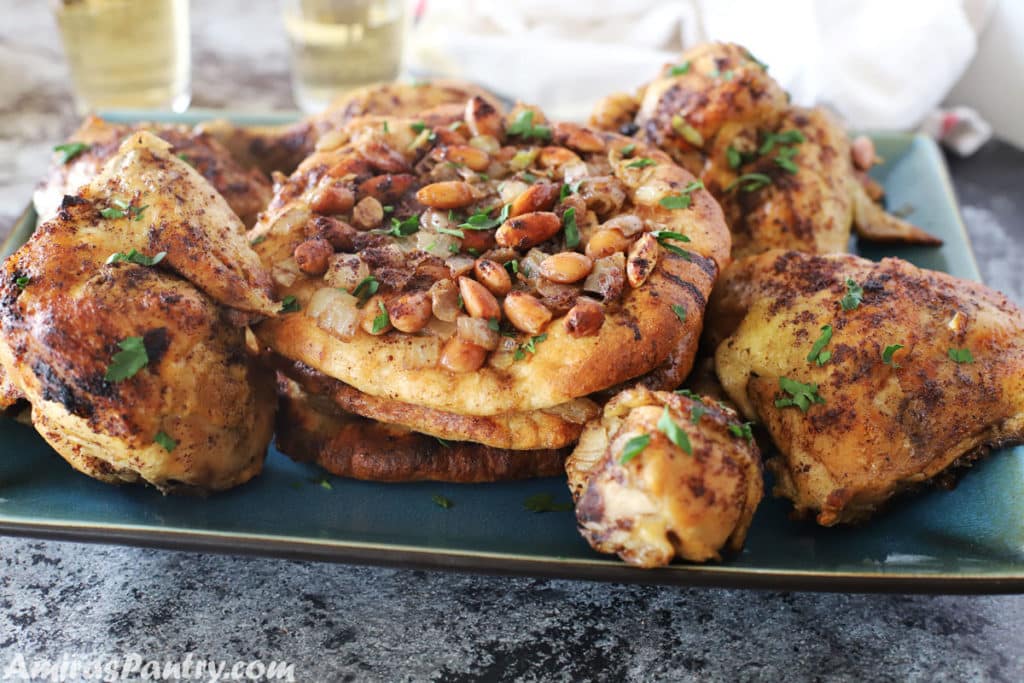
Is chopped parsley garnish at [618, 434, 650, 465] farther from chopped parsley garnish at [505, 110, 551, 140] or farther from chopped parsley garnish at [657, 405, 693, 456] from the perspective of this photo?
chopped parsley garnish at [505, 110, 551, 140]

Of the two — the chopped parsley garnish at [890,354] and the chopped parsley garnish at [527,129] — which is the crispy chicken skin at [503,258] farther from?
the chopped parsley garnish at [890,354]

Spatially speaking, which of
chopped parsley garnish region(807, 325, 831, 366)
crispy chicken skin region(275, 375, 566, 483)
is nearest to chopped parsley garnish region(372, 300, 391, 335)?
crispy chicken skin region(275, 375, 566, 483)

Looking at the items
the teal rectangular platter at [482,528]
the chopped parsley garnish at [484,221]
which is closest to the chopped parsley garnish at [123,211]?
the teal rectangular platter at [482,528]

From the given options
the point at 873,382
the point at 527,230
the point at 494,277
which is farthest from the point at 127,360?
the point at 873,382

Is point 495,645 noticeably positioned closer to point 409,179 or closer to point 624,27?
point 409,179

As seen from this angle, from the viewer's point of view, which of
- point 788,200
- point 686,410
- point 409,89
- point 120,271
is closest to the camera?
point 686,410

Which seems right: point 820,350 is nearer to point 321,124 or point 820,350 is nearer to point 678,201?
point 678,201

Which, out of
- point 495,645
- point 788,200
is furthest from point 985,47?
point 495,645
